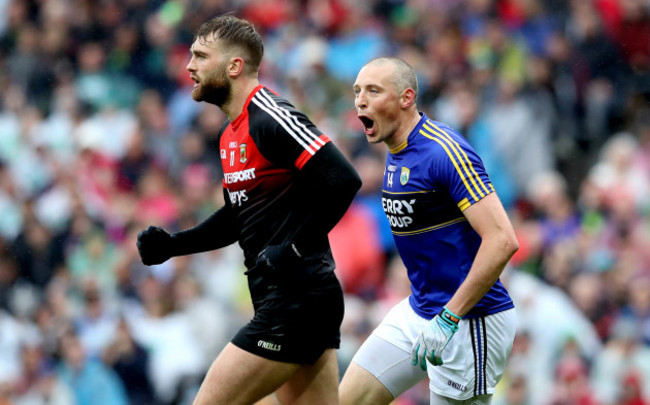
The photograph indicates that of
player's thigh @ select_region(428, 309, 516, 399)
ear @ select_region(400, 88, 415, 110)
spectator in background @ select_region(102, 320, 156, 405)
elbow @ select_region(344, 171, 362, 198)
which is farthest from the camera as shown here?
spectator in background @ select_region(102, 320, 156, 405)

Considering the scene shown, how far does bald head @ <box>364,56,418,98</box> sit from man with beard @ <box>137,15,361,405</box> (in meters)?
0.62

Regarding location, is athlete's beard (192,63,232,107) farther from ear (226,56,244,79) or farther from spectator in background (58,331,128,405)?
spectator in background (58,331,128,405)

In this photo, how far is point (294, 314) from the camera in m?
5.35

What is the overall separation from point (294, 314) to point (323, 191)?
67cm

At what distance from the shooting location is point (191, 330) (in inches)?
420

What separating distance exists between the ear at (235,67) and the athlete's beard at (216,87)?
3 centimetres

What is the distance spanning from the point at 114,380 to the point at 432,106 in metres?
4.64

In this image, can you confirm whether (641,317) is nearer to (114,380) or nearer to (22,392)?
(114,380)

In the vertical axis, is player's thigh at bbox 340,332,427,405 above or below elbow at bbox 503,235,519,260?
below

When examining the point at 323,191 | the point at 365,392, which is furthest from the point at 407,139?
the point at 365,392

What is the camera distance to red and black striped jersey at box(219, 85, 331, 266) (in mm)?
5234

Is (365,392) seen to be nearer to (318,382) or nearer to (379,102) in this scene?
(318,382)

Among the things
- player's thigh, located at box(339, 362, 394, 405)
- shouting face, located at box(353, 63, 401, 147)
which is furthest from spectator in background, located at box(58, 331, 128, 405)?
shouting face, located at box(353, 63, 401, 147)

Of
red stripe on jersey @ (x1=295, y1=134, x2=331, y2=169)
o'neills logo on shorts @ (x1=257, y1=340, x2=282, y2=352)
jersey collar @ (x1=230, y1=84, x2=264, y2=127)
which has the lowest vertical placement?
o'neills logo on shorts @ (x1=257, y1=340, x2=282, y2=352)
